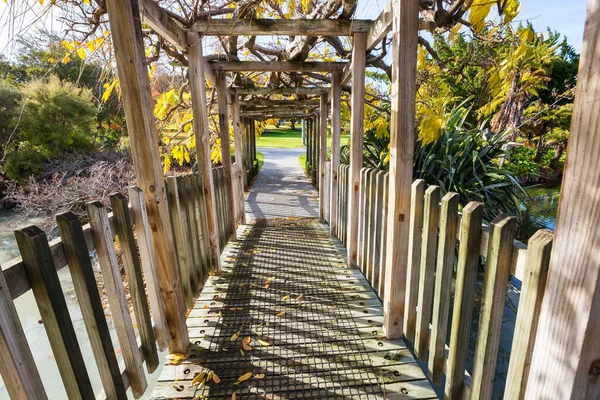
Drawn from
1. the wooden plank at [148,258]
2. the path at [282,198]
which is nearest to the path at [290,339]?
the wooden plank at [148,258]

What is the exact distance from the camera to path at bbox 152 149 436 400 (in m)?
1.81

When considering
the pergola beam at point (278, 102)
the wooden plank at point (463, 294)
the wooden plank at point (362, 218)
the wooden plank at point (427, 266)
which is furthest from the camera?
the pergola beam at point (278, 102)

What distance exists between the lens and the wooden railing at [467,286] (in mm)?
1095

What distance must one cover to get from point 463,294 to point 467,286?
0.15ft

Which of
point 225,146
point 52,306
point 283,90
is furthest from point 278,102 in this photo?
point 52,306

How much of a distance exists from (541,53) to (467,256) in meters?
9.37

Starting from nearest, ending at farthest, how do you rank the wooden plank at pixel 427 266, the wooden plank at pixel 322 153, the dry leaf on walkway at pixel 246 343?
the wooden plank at pixel 427 266, the dry leaf on walkway at pixel 246 343, the wooden plank at pixel 322 153

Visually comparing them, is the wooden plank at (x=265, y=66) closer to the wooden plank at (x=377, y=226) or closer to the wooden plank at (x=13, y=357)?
the wooden plank at (x=377, y=226)

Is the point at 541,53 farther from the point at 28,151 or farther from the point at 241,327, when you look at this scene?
the point at 28,151

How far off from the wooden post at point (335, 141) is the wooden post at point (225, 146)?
1540 millimetres

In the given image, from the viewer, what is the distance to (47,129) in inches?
453

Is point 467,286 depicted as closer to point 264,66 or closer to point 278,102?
point 264,66

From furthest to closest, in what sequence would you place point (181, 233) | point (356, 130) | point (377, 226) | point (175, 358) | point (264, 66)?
1. point (264, 66)
2. point (356, 130)
3. point (377, 226)
4. point (181, 233)
5. point (175, 358)

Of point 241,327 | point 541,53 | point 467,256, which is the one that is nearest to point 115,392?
point 241,327
